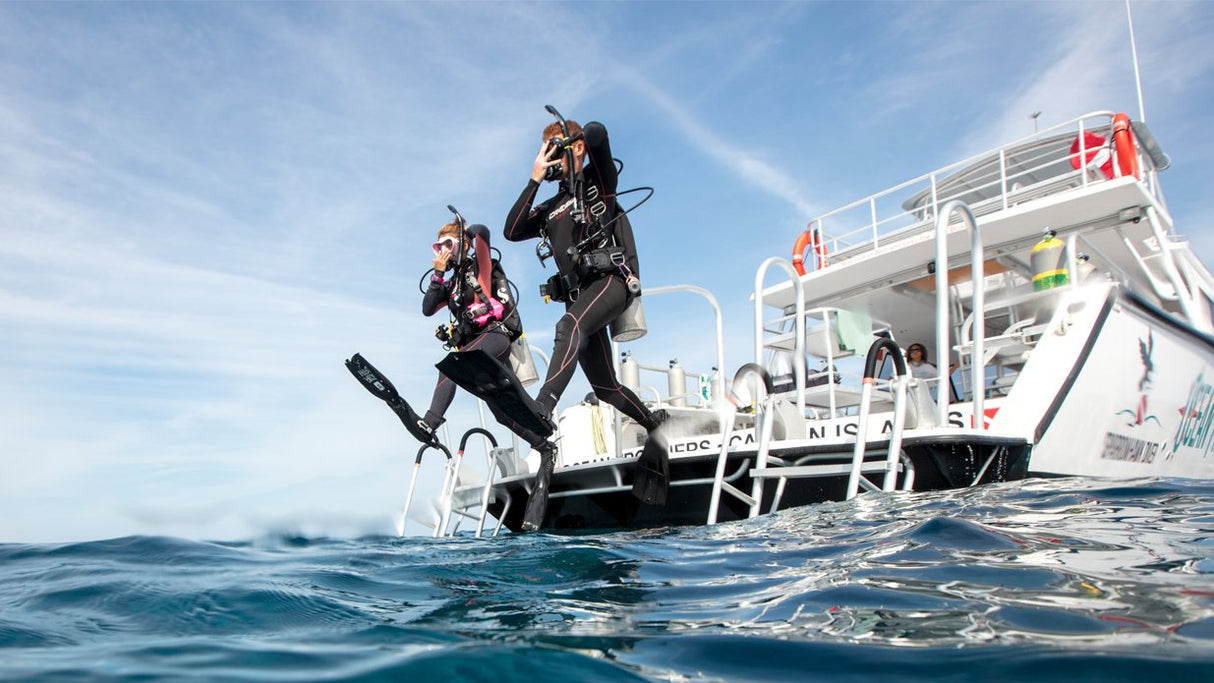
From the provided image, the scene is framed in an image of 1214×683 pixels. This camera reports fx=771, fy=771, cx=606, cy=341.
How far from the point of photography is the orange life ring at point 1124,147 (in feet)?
22.6

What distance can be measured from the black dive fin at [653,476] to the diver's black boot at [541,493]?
665 mm

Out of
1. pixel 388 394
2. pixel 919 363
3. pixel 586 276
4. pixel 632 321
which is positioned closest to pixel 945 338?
pixel 632 321

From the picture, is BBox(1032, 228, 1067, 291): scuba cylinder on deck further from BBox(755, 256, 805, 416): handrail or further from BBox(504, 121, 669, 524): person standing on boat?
BBox(504, 121, 669, 524): person standing on boat

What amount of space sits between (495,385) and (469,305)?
60.8 inches

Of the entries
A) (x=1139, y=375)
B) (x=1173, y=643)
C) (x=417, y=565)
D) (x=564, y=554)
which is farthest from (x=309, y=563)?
(x=1139, y=375)

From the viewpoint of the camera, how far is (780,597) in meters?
1.63

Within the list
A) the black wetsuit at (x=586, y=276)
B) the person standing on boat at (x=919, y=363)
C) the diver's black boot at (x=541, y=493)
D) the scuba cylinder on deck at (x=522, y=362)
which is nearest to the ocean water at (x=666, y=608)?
the black wetsuit at (x=586, y=276)

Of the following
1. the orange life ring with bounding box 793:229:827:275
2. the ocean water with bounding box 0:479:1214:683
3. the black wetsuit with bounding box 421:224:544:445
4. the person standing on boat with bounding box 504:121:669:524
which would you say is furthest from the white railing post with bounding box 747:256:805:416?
the orange life ring with bounding box 793:229:827:275

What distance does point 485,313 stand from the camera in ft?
16.4

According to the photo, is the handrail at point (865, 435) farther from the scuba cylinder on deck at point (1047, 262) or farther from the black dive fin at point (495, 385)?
the scuba cylinder on deck at point (1047, 262)

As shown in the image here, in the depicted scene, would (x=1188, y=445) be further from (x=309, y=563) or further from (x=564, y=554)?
(x=309, y=563)

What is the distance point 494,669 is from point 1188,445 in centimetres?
737

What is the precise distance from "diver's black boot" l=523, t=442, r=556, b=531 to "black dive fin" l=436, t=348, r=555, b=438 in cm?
105

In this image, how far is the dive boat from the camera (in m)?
3.93
